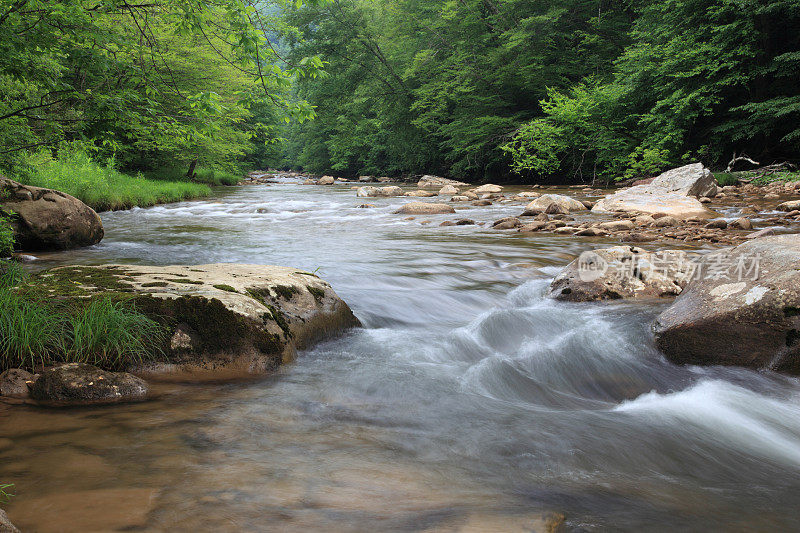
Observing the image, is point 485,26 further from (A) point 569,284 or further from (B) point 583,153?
(A) point 569,284

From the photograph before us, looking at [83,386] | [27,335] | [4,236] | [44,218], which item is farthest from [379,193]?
[83,386]

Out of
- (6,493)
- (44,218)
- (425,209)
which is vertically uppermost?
(425,209)

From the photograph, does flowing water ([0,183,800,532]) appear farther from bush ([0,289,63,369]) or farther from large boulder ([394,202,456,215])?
large boulder ([394,202,456,215])

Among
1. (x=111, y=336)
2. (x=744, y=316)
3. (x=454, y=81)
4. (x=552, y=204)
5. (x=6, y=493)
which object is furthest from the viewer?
(x=454, y=81)

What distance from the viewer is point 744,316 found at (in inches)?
143

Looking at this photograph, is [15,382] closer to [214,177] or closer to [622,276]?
[622,276]

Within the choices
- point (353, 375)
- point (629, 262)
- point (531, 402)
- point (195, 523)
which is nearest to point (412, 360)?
point (353, 375)

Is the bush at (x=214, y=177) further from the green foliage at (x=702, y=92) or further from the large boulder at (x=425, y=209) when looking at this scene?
the green foliage at (x=702, y=92)

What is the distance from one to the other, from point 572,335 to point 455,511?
3151 mm

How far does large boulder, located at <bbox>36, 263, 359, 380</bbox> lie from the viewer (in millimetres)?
3170

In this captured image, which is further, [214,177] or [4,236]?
[214,177]

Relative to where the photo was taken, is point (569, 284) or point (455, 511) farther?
point (569, 284)

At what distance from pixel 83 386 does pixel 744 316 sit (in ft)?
14.6

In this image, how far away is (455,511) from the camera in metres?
1.79
